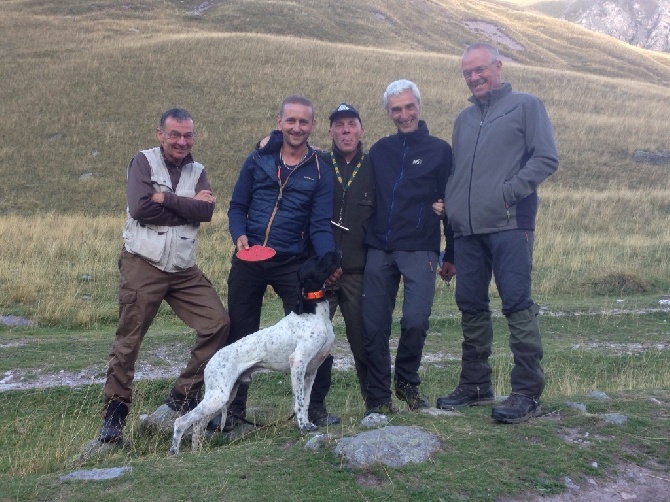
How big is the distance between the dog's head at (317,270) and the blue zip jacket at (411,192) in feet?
2.06

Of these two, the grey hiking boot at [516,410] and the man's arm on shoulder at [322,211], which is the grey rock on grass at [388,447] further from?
the man's arm on shoulder at [322,211]

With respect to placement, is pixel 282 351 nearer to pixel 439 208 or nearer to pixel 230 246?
pixel 439 208

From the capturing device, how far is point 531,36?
60.0m

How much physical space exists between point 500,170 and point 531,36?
58.7 metres

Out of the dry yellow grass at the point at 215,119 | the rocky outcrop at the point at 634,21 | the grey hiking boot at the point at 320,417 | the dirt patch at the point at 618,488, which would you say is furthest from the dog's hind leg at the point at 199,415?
the rocky outcrop at the point at 634,21

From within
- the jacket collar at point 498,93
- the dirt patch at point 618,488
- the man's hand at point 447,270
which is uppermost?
the jacket collar at point 498,93

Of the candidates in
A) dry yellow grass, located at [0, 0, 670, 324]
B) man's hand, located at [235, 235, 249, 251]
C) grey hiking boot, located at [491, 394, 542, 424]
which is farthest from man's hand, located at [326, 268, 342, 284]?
dry yellow grass, located at [0, 0, 670, 324]

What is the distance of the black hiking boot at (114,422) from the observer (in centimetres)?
547

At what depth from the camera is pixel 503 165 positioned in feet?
17.4

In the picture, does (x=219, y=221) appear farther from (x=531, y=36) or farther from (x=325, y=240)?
(x=531, y=36)

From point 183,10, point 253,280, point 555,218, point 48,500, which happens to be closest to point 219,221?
point 555,218

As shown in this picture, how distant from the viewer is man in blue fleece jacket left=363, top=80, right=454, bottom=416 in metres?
5.61

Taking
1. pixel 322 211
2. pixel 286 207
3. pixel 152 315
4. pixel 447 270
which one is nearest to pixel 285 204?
pixel 286 207

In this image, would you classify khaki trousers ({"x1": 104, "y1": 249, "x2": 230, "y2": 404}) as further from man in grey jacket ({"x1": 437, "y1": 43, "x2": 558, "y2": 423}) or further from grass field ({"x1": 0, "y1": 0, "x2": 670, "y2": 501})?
man in grey jacket ({"x1": 437, "y1": 43, "x2": 558, "y2": 423})
